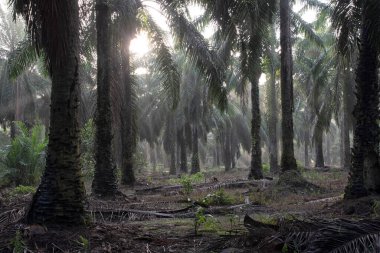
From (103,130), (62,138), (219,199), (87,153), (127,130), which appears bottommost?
(219,199)

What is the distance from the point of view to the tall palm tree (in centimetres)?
593

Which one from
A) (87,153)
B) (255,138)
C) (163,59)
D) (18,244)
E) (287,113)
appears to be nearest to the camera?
(18,244)

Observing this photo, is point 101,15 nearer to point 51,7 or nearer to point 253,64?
point 253,64

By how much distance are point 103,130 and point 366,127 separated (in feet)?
21.4

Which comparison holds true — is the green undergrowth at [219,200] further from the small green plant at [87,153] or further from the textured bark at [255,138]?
the small green plant at [87,153]

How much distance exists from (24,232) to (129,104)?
12.4 meters

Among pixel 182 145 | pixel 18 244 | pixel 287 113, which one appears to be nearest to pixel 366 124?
pixel 287 113

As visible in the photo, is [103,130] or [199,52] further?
[199,52]

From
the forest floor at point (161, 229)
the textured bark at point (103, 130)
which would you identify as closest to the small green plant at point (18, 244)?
the forest floor at point (161, 229)

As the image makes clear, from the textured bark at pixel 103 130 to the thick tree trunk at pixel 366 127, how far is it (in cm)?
611

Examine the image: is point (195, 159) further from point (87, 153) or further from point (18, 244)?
point (18, 244)

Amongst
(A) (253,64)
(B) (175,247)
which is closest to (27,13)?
(B) (175,247)

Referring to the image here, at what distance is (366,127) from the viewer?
9.08m

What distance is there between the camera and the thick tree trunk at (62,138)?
593cm
